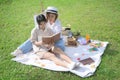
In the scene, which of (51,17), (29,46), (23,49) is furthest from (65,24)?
(23,49)

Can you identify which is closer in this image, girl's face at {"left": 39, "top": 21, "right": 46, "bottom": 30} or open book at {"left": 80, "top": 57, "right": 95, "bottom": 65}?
open book at {"left": 80, "top": 57, "right": 95, "bottom": 65}

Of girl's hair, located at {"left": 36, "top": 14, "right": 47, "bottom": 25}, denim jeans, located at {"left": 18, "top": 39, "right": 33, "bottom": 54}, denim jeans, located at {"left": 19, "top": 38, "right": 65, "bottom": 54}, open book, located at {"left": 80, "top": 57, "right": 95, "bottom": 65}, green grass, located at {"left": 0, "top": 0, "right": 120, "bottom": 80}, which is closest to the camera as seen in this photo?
green grass, located at {"left": 0, "top": 0, "right": 120, "bottom": 80}

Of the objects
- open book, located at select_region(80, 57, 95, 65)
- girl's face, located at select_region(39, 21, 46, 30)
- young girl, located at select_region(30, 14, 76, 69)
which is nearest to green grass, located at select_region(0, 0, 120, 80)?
open book, located at select_region(80, 57, 95, 65)

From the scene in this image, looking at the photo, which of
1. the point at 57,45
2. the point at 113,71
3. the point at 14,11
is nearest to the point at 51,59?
the point at 57,45

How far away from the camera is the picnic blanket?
471cm

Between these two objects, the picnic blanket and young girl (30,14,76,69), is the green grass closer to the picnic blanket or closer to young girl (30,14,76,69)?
the picnic blanket

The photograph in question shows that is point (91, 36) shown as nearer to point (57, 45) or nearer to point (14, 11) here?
point (57, 45)

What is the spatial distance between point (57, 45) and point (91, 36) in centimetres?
127

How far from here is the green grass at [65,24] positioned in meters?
4.69

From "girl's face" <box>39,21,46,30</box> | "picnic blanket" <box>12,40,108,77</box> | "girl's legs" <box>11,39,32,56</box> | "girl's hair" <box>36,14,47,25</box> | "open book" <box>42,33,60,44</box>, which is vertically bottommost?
"picnic blanket" <box>12,40,108,77</box>

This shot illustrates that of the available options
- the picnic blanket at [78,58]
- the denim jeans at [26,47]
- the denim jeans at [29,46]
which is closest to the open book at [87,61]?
the picnic blanket at [78,58]

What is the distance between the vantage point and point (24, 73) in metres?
4.74

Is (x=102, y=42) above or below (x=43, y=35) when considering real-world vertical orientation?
below

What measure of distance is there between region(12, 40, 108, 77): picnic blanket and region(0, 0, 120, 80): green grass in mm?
92
